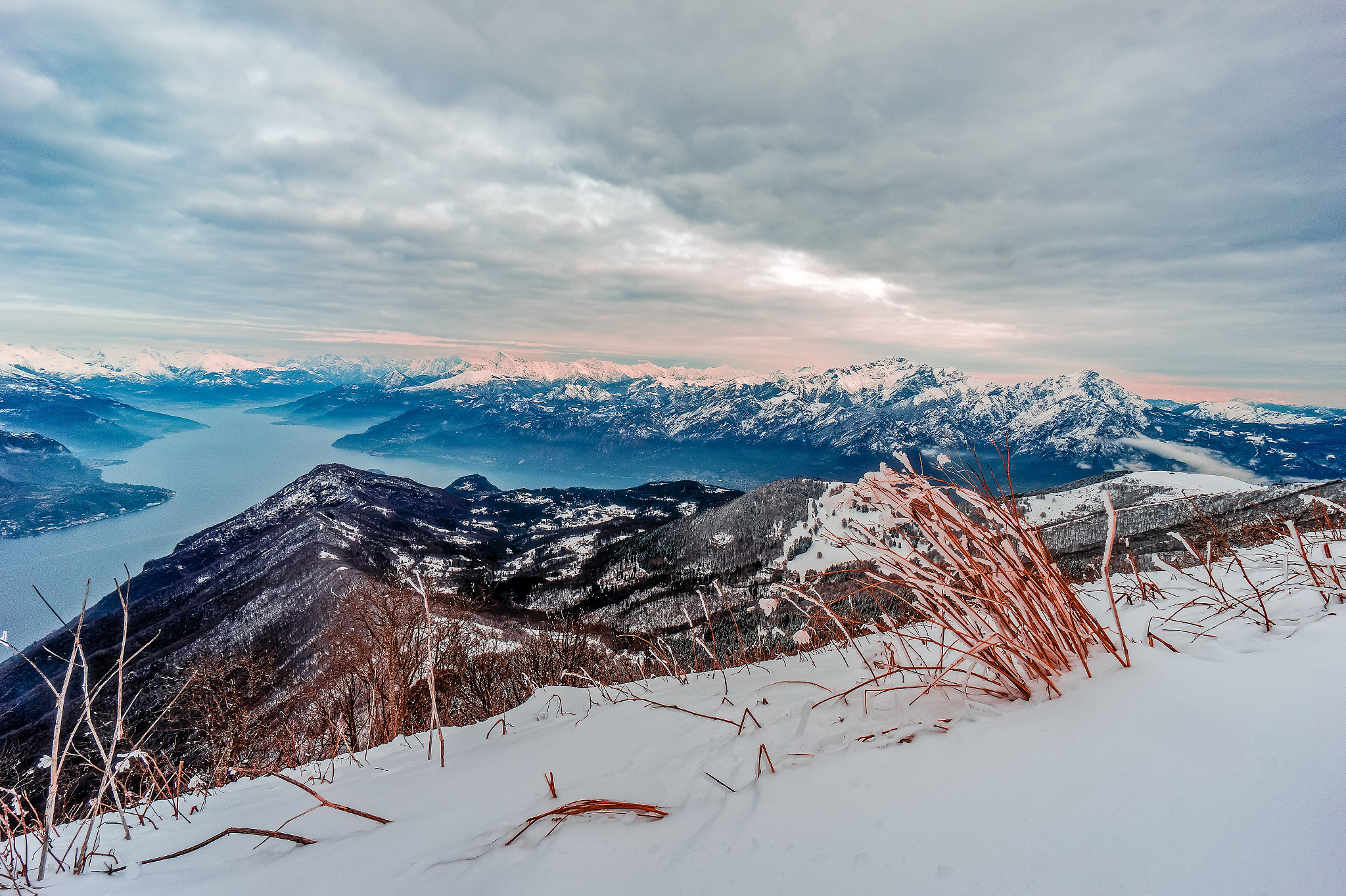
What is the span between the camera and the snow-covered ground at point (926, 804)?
3.48ft

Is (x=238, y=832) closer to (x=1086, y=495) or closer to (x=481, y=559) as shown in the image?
(x=481, y=559)

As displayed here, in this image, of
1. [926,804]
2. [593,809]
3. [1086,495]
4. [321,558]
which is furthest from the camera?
[1086,495]

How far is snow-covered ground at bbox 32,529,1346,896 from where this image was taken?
1.06 m

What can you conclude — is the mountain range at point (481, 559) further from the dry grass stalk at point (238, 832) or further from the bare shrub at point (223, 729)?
the dry grass stalk at point (238, 832)

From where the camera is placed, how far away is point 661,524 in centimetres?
12838

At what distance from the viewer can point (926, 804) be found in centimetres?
135

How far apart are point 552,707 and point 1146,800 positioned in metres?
3.64

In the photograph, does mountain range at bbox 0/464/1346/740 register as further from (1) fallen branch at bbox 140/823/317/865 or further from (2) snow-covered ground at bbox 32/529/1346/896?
(1) fallen branch at bbox 140/823/317/865

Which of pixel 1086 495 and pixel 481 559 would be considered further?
pixel 481 559

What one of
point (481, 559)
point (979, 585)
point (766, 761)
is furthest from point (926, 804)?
point (481, 559)

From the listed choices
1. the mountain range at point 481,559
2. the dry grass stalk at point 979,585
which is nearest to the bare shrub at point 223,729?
the dry grass stalk at point 979,585

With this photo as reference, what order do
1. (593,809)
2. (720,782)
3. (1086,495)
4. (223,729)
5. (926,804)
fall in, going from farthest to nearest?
(1086,495)
(223,729)
(720,782)
(593,809)
(926,804)

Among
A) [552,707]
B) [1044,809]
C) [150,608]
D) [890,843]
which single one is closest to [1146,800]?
[1044,809]

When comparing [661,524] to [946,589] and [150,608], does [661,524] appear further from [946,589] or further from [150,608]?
[946,589]
